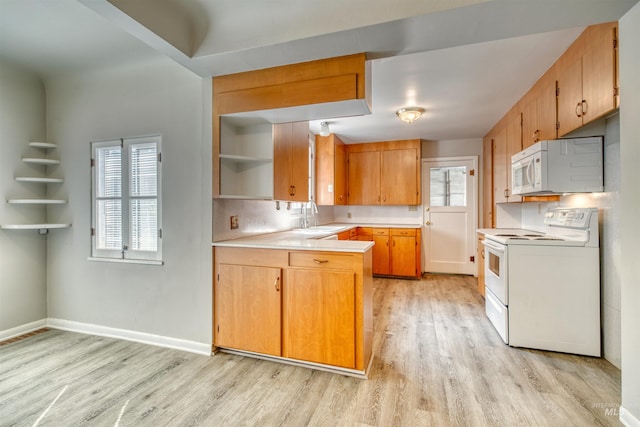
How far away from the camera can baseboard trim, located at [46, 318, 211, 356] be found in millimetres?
2518

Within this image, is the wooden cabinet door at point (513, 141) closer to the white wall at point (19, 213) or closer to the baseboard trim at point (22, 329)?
the white wall at point (19, 213)

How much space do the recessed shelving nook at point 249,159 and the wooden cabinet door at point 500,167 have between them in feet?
9.89

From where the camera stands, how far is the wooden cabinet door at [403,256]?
500 cm

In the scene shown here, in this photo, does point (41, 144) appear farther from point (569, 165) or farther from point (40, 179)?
point (569, 165)

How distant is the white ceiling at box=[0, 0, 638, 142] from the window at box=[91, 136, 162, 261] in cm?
77

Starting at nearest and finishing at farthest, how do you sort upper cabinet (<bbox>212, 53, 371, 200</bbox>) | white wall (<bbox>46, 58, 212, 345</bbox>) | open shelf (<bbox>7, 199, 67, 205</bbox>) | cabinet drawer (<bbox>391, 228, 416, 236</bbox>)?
1. upper cabinet (<bbox>212, 53, 371, 200</bbox>)
2. white wall (<bbox>46, 58, 212, 345</bbox>)
3. open shelf (<bbox>7, 199, 67, 205</bbox>)
4. cabinet drawer (<bbox>391, 228, 416, 236</bbox>)

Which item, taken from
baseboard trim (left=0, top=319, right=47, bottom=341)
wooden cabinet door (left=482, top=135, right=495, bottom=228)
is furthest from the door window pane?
baseboard trim (left=0, top=319, right=47, bottom=341)

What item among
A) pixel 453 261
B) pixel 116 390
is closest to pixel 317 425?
pixel 116 390

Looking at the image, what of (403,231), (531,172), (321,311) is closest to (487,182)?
(403,231)

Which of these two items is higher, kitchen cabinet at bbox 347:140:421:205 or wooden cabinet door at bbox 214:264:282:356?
kitchen cabinet at bbox 347:140:421:205

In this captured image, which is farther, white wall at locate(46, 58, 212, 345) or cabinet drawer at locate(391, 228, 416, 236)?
cabinet drawer at locate(391, 228, 416, 236)

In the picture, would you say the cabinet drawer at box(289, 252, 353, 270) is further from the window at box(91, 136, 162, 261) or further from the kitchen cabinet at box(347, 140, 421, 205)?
the kitchen cabinet at box(347, 140, 421, 205)

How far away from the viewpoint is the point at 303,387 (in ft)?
6.59

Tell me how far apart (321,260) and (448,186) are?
4.05 m
